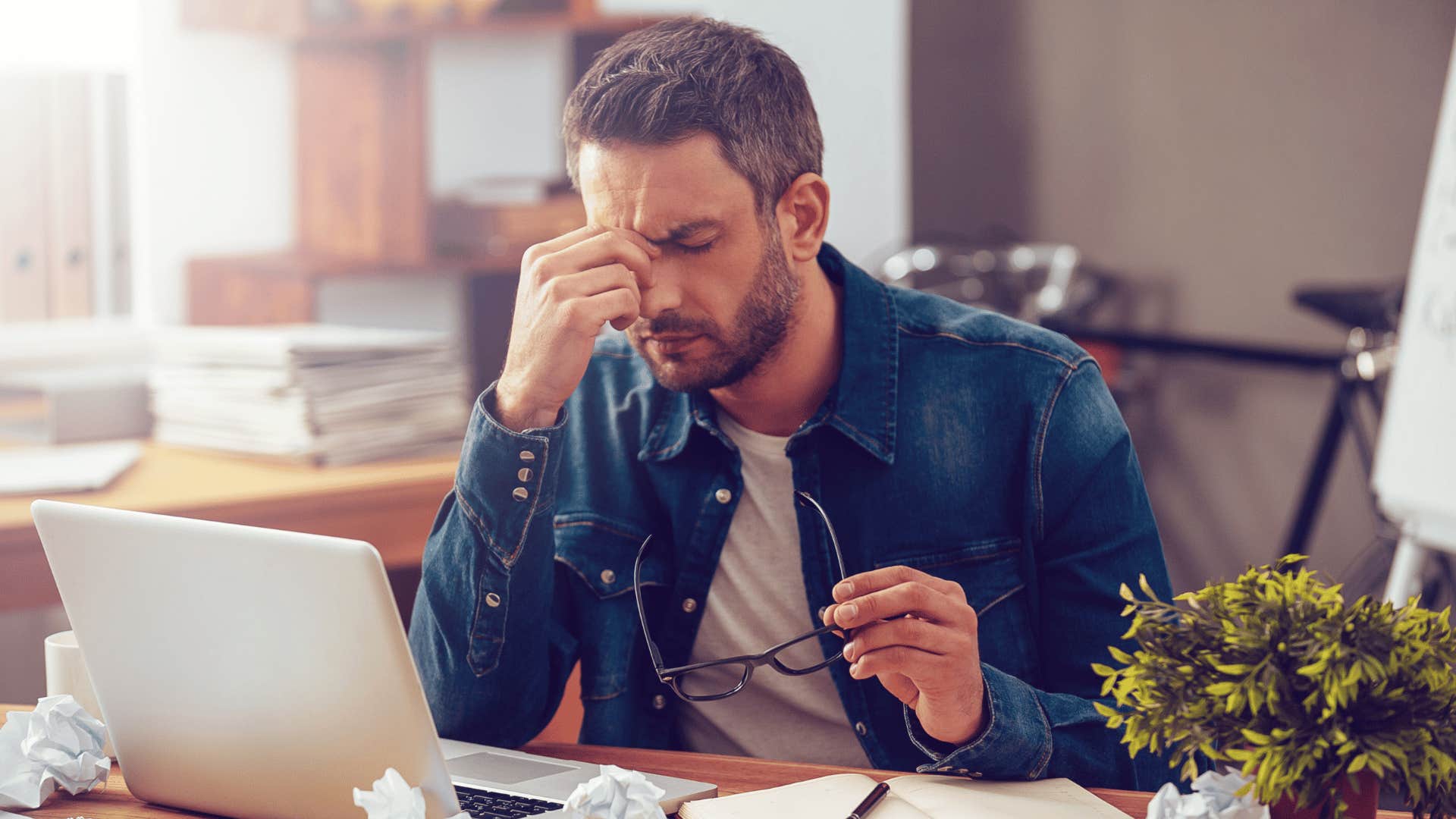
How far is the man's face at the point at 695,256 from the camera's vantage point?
132cm

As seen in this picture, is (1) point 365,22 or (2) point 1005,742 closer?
(2) point 1005,742

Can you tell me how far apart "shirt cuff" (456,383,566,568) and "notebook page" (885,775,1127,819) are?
394mm

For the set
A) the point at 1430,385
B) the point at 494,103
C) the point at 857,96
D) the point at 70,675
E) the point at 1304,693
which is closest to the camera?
the point at 1304,693

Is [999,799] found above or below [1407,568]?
above

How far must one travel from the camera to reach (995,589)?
135 centimetres

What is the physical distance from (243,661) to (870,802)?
1.35 ft

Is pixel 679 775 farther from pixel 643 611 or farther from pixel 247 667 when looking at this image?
pixel 247 667

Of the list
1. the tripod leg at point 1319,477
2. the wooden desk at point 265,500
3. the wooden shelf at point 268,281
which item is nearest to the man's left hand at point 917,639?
the wooden desk at point 265,500

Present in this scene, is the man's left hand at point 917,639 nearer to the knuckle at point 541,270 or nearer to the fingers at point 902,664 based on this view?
the fingers at point 902,664

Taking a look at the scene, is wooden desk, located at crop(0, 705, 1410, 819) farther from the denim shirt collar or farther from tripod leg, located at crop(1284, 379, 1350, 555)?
tripod leg, located at crop(1284, 379, 1350, 555)

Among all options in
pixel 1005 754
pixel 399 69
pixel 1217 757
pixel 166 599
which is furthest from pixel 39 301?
pixel 1217 757

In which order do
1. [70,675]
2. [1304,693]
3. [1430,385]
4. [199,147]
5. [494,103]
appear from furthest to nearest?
1. [494,103]
2. [199,147]
3. [1430,385]
4. [70,675]
5. [1304,693]

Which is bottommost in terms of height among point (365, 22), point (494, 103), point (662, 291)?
point (662, 291)

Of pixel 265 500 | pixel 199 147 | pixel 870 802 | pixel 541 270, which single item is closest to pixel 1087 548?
pixel 870 802
